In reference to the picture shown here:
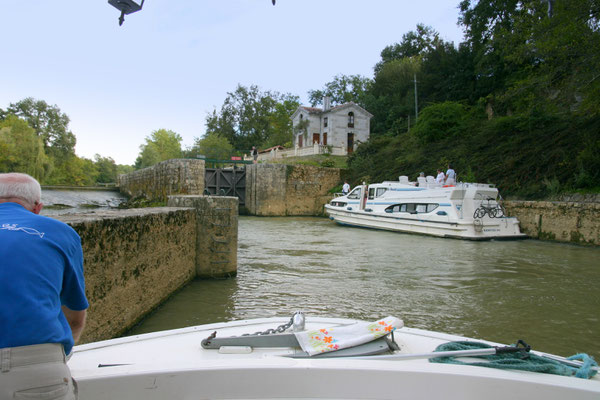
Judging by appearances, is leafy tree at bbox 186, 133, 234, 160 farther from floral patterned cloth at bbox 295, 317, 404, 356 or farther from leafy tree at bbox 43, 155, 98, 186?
floral patterned cloth at bbox 295, 317, 404, 356

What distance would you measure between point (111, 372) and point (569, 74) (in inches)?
597

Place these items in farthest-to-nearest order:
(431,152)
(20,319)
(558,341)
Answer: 1. (431,152)
2. (558,341)
3. (20,319)

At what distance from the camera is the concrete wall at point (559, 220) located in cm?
1181

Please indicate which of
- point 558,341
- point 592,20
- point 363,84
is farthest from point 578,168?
point 363,84

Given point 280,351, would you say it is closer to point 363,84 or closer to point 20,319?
point 20,319

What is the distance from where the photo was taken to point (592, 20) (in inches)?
466

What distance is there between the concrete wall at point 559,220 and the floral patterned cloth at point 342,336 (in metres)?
12.3

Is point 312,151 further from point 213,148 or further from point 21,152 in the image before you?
point 21,152

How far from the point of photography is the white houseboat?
13312 millimetres

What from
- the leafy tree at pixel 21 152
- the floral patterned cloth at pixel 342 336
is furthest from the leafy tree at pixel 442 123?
the leafy tree at pixel 21 152

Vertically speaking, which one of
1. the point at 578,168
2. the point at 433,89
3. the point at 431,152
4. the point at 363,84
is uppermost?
the point at 363,84

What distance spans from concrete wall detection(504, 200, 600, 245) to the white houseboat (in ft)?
1.85

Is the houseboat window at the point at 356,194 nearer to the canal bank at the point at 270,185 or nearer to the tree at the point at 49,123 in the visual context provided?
the canal bank at the point at 270,185

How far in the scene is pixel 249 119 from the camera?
50.0 m
